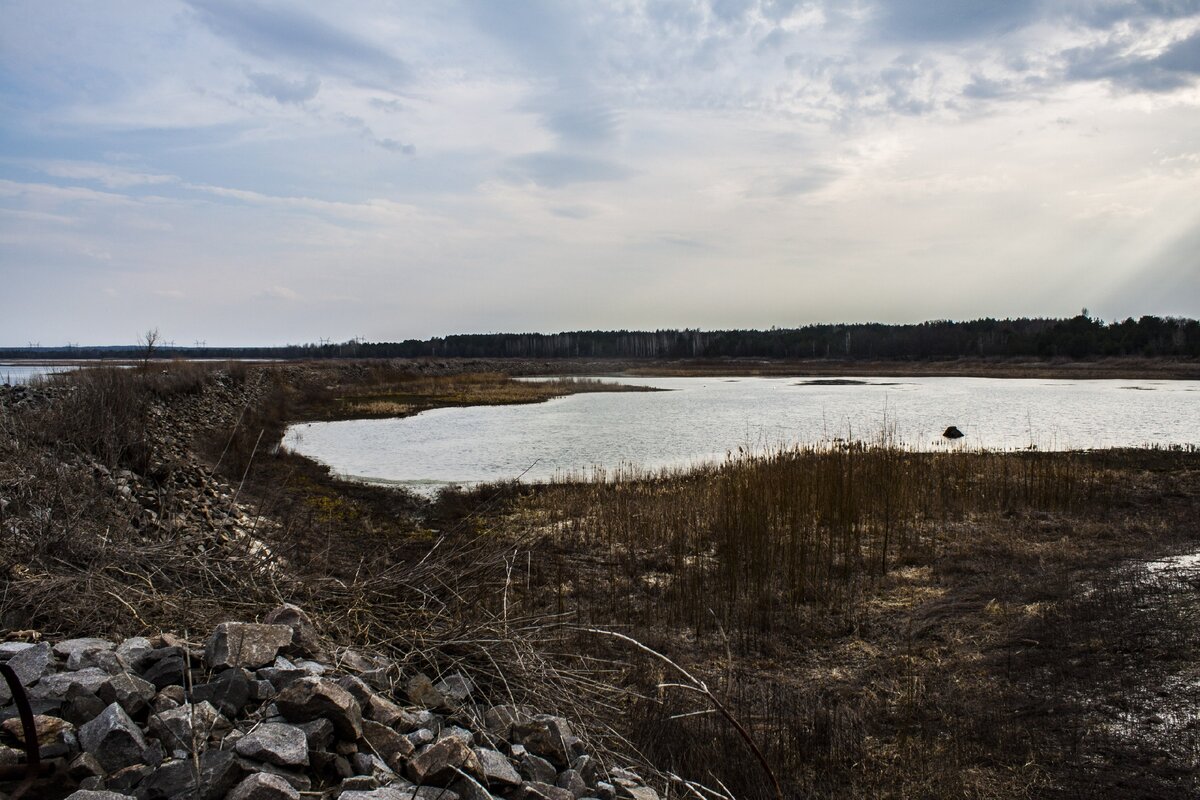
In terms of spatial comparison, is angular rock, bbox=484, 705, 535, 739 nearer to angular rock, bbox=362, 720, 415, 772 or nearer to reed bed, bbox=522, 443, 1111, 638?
angular rock, bbox=362, 720, 415, 772

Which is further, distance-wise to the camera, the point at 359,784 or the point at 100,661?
the point at 100,661

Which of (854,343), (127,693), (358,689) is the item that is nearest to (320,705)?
(358,689)

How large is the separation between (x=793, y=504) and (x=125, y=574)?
9081 mm

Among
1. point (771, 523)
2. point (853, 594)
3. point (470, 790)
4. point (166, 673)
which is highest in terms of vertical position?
point (166, 673)

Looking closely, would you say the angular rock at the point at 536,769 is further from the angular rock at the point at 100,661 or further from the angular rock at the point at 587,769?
the angular rock at the point at 100,661

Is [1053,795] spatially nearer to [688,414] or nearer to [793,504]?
[793,504]

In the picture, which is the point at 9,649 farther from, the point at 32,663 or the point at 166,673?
the point at 166,673

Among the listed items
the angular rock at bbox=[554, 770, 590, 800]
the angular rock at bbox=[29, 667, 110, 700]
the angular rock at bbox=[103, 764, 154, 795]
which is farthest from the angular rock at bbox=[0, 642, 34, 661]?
the angular rock at bbox=[554, 770, 590, 800]

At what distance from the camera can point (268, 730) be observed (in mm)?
2824

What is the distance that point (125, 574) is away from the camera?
4.42 meters

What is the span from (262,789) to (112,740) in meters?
0.69

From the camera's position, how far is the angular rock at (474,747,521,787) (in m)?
3.04

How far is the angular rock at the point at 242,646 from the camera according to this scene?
3191 millimetres

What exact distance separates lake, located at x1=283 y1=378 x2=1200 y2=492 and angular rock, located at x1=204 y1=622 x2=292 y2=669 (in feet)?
43.2
